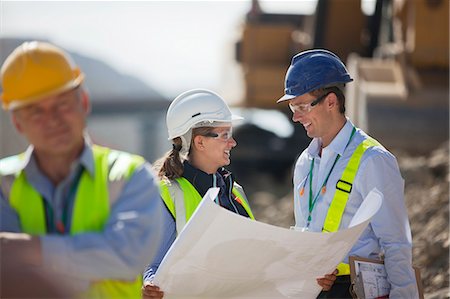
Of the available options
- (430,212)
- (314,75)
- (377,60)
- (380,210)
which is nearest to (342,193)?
(380,210)

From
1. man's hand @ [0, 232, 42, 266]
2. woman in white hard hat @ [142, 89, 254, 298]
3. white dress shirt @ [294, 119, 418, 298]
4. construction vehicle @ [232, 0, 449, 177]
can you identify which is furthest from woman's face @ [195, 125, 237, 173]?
construction vehicle @ [232, 0, 449, 177]

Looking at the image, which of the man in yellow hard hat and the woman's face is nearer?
the man in yellow hard hat

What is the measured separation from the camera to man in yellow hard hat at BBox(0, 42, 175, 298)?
11.9 ft

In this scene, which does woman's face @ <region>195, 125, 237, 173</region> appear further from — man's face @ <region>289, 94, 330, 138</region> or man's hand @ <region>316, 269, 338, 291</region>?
man's hand @ <region>316, 269, 338, 291</region>

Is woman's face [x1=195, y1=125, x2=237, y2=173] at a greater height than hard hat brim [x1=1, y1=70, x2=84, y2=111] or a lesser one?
lesser

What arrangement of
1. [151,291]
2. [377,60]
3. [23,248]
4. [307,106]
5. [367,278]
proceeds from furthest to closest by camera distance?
1. [377,60]
2. [307,106]
3. [367,278]
4. [151,291]
5. [23,248]

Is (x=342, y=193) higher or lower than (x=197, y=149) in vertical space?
lower

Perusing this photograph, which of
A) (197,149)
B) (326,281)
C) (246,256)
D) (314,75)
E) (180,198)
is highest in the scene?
(314,75)

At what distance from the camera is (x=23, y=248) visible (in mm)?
3533

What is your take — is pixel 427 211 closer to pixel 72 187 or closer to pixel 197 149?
pixel 197 149

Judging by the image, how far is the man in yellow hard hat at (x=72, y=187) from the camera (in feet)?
11.9

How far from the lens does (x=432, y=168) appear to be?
1307cm

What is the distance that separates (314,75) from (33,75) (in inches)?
66.2

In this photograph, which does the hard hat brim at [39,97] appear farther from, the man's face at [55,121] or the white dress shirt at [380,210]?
the white dress shirt at [380,210]
